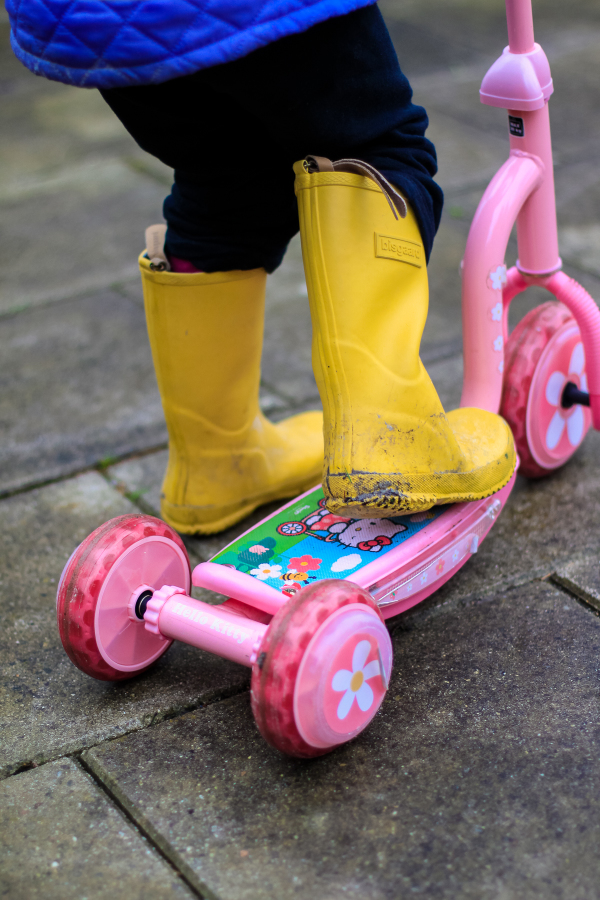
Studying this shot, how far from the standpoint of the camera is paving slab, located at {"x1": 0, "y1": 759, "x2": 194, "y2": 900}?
113 centimetres

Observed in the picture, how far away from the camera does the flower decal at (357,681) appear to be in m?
1.21

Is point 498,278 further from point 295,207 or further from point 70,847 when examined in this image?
point 70,847

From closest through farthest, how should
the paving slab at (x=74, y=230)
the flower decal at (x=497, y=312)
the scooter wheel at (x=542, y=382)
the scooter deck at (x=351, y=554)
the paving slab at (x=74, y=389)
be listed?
the scooter deck at (x=351, y=554), the flower decal at (x=497, y=312), the scooter wheel at (x=542, y=382), the paving slab at (x=74, y=389), the paving slab at (x=74, y=230)

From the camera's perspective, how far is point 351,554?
1.48 m

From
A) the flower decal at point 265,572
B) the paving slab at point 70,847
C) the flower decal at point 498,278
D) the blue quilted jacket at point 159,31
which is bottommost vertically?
the paving slab at point 70,847

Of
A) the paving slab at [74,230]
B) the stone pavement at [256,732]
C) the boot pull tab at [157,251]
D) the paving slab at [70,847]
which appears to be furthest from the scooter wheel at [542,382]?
the paving slab at [74,230]

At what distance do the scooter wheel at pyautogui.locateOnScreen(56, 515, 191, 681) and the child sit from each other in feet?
1.02

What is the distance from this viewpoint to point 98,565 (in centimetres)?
136

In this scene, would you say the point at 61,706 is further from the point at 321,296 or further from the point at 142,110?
the point at 142,110

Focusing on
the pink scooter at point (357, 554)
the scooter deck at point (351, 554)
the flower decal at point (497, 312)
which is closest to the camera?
the pink scooter at point (357, 554)

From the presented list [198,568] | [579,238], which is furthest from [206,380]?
[579,238]

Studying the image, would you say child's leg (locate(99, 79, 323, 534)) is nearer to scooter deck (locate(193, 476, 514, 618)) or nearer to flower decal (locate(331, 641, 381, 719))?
scooter deck (locate(193, 476, 514, 618))

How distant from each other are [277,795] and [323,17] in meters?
1.03

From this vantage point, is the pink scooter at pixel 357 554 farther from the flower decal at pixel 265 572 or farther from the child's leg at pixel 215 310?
the child's leg at pixel 215 310
